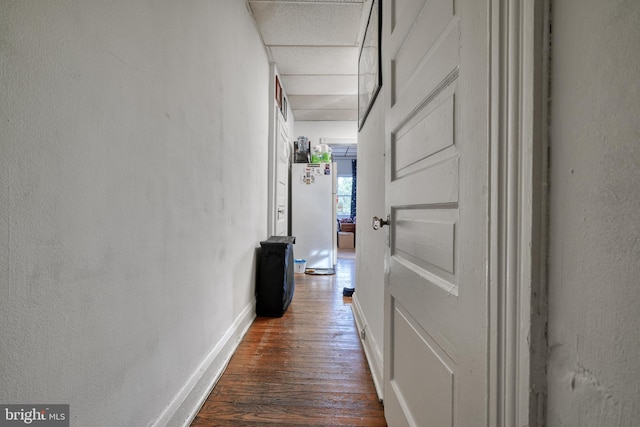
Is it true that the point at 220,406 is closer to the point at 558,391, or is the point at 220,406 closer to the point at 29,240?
the point at 29,240

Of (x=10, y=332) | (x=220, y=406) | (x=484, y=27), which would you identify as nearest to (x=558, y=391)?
(x=484, y=27)

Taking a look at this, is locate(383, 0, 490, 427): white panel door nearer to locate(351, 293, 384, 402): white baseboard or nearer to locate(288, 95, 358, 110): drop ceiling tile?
locate(351, 293, 384, 402): white baseboard

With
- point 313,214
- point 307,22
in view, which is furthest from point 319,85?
point 313,214

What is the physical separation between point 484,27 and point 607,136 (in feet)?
0.95

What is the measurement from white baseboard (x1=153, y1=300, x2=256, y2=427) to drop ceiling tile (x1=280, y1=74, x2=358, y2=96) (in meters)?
2.87

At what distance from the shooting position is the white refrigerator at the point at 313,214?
4.40 metres

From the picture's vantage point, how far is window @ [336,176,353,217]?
9.10m

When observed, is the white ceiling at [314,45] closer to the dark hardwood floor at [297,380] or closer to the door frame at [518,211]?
the door frame at [518,211]

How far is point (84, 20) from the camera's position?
A: 68 centimetres

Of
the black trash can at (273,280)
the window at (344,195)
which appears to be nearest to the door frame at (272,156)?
the black trash can at (273,280)

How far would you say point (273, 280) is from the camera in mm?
2482

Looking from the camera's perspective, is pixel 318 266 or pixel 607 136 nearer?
pixel 607 136

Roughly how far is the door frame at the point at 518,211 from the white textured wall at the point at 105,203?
868mm

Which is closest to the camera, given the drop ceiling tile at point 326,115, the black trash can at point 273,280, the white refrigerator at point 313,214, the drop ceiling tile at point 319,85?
the black trash can at point 273,280
